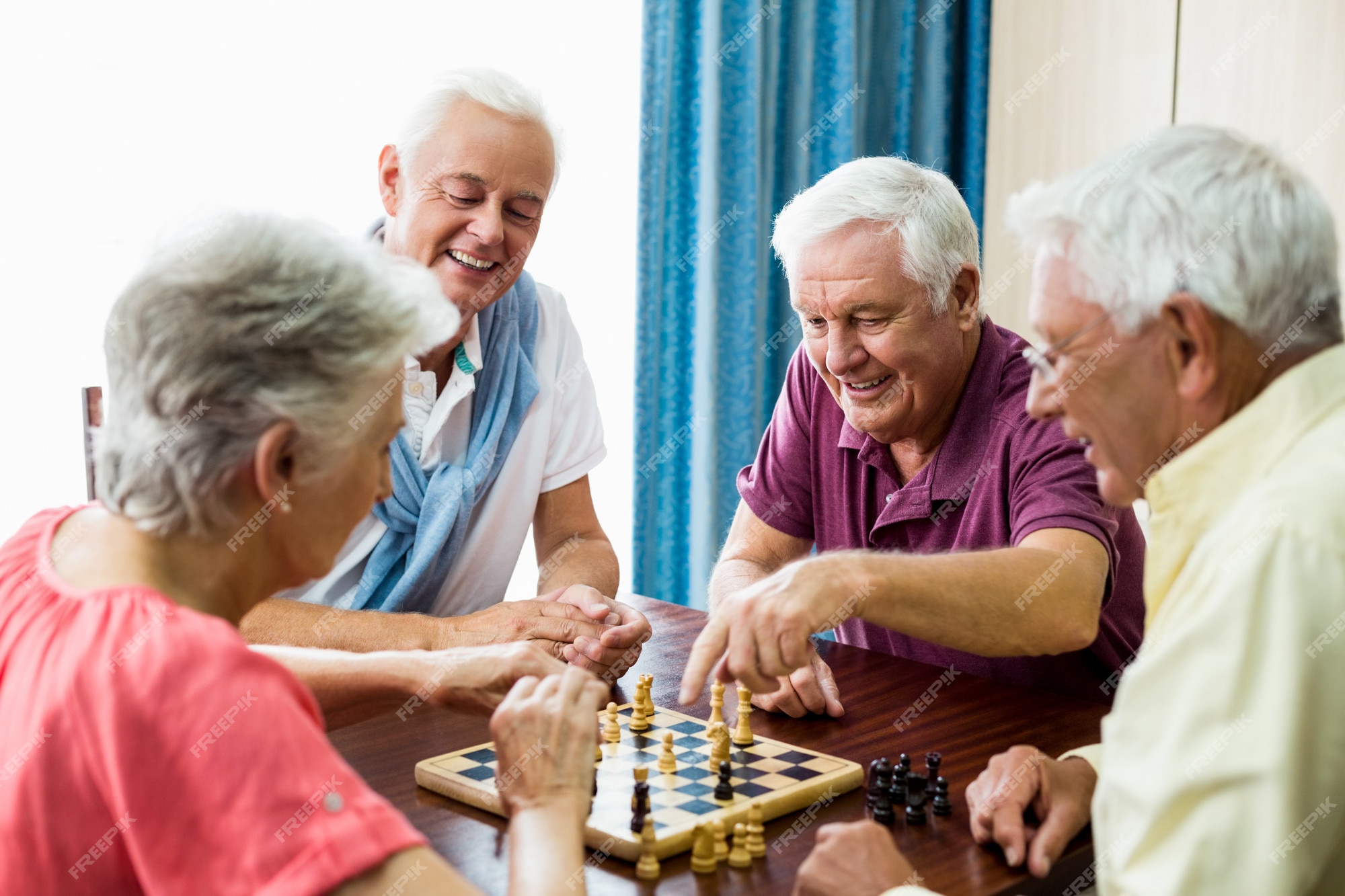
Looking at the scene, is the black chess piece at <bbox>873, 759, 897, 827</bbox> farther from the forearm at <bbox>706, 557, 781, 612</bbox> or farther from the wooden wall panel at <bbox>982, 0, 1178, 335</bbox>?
the wooden wall panel at <bbox>982, 0, 1178, 335</bbox>

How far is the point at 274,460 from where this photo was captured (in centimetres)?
116

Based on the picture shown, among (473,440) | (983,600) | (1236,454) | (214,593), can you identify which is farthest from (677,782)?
(473,440)

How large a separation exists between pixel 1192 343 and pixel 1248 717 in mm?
386

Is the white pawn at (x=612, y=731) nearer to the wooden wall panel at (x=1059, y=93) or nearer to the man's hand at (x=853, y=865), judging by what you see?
the man's hand at (x=853, y=865)

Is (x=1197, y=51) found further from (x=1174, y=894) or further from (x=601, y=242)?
(x=1174, y=894)

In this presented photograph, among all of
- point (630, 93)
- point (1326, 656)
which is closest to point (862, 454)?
point (1326, 656)

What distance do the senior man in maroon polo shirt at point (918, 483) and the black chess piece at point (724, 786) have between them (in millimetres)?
245

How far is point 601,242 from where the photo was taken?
3879mm

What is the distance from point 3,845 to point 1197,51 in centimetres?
393

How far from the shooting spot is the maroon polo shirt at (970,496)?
6.96ft

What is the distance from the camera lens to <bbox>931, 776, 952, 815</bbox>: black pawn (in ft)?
5.08

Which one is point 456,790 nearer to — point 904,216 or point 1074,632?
point 1074,632

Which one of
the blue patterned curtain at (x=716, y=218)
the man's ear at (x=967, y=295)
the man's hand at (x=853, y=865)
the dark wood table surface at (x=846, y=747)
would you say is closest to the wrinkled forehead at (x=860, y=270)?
the man's ear at (x=967, y=295)

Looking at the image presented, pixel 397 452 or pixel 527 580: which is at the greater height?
A: pixel 397 452
